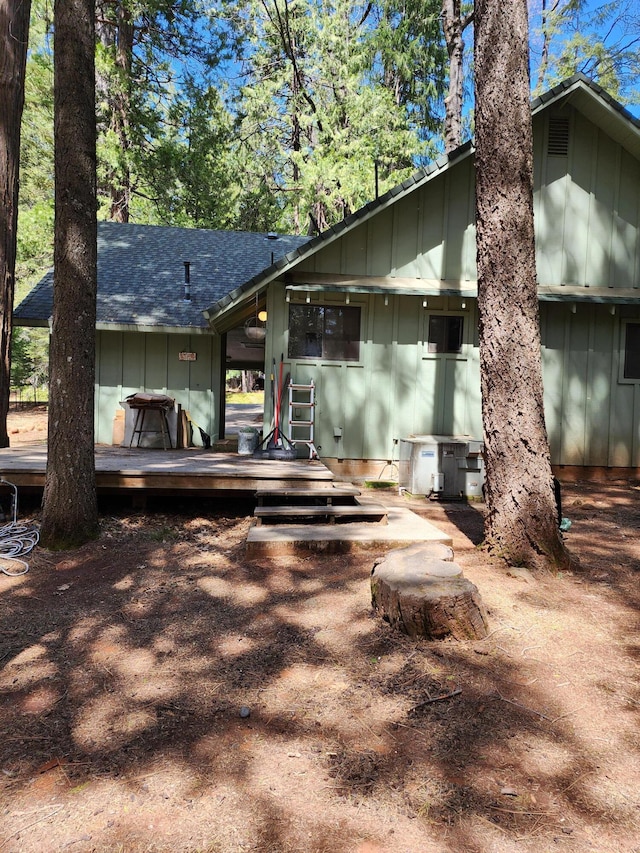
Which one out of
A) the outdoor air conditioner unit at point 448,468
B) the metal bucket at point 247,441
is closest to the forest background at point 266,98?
the outdoor air conditioner unit at point 448,468

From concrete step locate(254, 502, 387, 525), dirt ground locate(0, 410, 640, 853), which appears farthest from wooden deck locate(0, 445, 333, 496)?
dirt ground locate(0, 410, 640, 853)

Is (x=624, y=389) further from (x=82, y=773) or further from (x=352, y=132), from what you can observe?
(x=352, y=132)

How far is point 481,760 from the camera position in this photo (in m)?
2.21

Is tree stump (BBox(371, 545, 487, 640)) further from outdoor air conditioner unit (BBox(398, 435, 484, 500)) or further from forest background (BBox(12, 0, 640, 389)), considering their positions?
forest background (BBox(12, 0, 640, 389))

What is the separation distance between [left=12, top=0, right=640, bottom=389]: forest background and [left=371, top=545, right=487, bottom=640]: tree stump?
623 inches

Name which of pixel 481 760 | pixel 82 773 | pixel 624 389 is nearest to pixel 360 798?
pixel 481 760

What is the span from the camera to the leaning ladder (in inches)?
325

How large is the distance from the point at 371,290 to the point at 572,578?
5.22 metres

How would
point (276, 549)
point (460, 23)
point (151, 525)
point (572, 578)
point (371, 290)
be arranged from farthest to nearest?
point (460, 23), point (371, 290), point (151, 525), point (276, 549), point (572, 578)

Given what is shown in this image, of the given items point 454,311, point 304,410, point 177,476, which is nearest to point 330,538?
point 177,476

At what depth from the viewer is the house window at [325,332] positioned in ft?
28.1

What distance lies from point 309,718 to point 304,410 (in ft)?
20.6

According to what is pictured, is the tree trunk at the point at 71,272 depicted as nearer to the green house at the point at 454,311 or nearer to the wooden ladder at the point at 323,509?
the wooden ladder at the point at 323,509

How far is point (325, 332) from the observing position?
8.64 meters
